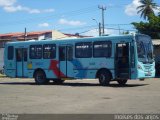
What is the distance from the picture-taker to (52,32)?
82.4 m

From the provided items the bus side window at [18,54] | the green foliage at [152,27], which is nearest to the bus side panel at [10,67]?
the bus side window at [18,54]

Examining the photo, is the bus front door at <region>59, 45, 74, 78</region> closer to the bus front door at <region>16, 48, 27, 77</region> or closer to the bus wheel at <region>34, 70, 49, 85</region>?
the bus wheel at <region>34, 70, 49, 85</region>

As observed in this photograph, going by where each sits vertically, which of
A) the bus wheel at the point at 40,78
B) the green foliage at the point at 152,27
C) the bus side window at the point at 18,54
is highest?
the green foliage at the point at 152,27

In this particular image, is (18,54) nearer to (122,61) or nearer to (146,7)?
(122,61)

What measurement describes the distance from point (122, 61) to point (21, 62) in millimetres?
8055

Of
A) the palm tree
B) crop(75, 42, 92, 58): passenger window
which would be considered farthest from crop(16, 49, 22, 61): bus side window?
the palm tree

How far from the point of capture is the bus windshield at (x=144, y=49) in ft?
80.5

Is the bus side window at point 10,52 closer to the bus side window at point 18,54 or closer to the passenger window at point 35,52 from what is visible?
the bus side window at point 18,54

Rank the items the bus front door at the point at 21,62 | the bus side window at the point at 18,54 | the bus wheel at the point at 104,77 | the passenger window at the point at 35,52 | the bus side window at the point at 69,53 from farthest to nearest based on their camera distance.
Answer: the bus side window at the point at 18,54 → the bus front door at the point at 21,62 → the passenger window at the point at 35,52 → the bus side window at the point at 69,53 → the bus wheel at the point at 104,77

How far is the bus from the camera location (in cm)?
2445

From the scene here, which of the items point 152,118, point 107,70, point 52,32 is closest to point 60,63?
point 107,70

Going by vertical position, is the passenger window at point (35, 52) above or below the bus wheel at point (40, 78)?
above

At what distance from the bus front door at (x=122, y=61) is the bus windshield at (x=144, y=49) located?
655 mm

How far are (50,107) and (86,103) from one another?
1625mm
